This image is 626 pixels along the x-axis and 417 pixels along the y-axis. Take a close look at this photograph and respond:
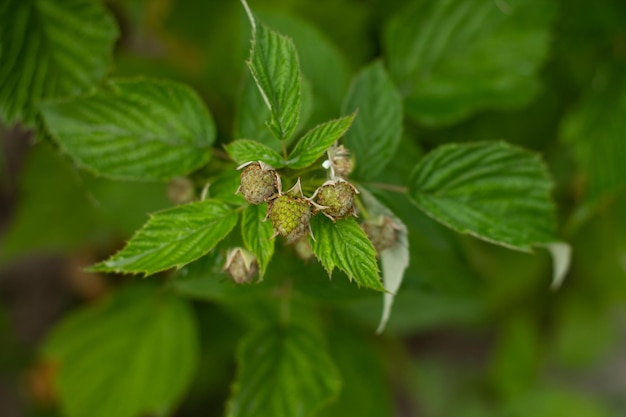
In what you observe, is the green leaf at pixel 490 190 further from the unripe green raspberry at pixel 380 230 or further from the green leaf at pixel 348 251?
the green leaf at pixel 348 251

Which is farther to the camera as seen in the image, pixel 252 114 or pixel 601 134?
pixel 601 134

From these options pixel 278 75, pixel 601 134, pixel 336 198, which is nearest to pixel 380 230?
pixel 336 198

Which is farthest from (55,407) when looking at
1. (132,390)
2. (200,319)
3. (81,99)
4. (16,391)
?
(81,99)

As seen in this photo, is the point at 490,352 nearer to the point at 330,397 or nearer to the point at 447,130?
the point at 447,130

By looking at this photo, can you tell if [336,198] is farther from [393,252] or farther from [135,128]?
[135,128]

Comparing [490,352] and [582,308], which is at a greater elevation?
[582,308]

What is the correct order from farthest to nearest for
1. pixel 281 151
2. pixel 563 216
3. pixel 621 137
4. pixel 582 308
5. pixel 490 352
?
1. pixel 490 352
2. pixel 582 308
3. pixel 563 216
4. pixel 621 137
5. pixel 281 151

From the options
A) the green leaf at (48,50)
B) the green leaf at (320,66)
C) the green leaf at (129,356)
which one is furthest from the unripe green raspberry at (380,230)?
the green leaf at (129,356)
